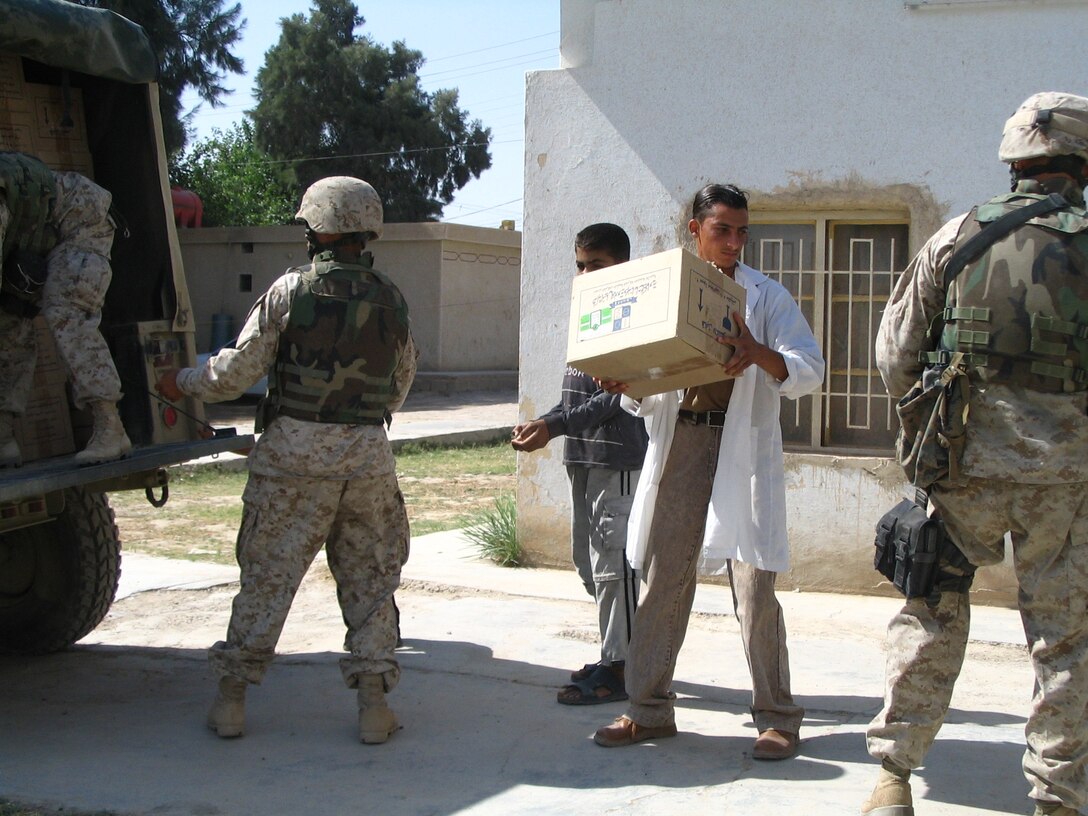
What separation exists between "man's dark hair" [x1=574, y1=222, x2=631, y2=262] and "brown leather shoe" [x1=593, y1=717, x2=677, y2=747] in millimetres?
1651

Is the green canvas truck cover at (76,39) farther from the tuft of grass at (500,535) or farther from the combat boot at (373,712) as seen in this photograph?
the tuft of grass at (500,535)

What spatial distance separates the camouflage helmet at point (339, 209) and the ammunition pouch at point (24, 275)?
101 cm

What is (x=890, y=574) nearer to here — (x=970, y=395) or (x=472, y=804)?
(x=970, y=395)

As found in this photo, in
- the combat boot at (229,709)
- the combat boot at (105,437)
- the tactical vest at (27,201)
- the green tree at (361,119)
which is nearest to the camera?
the combat boot at (229,709)

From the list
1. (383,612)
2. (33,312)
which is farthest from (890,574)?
(33,312)

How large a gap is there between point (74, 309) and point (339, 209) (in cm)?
109

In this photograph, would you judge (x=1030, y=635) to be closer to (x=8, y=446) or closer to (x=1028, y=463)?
(x=1028, y=463)

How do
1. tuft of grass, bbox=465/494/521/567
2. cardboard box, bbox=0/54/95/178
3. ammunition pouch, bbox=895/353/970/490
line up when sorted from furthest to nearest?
1. tuft of grass, bbox=465/494/521/567
2. cardboard box, bbox=0/54/95/178
3. ammunition pouch, bbox=895/353/970/490

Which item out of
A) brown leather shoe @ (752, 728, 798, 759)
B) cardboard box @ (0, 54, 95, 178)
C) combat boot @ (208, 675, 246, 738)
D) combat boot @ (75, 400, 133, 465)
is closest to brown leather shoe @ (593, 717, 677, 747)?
brown leather shoe @ (752, 728, 798, 759)

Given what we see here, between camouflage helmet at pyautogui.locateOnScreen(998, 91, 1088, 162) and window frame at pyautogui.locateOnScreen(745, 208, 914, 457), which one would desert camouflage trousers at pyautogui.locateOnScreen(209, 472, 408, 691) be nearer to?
camouflage helmet at pyautogui.locateOnScreen(998, 91, 1088, 162)

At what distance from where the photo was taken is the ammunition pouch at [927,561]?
11.1 ft

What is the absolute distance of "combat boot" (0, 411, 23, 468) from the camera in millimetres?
4531

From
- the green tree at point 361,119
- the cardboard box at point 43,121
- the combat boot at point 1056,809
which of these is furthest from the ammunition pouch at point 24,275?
the green tree at point 361,119

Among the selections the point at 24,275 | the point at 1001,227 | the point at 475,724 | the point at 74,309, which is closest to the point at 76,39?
the point at 24,275
